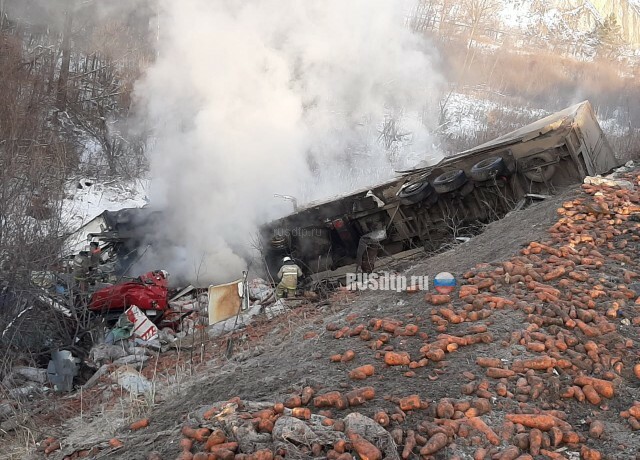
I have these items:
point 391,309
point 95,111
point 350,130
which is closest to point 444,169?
point 391,309

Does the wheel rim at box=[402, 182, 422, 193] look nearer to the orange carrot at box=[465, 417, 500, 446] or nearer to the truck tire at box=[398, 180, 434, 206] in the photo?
the truck tire at box=[398, 180, 434, 206]

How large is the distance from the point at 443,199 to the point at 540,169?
1345 millimetres

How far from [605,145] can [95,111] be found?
1527 cm

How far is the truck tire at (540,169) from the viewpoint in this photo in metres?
6.96

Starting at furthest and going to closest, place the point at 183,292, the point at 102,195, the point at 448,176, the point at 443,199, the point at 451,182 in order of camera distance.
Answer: the point at 102,195 < the point at 183,292 < the point at 443,199 < the point at 448,176 < the point at 451,182

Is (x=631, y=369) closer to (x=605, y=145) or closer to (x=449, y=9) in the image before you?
(x=605, y=145)

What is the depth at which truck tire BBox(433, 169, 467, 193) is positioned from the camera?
282 inches

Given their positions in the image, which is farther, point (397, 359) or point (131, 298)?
point (131, 298)

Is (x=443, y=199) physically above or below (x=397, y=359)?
above

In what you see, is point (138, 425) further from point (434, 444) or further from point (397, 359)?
point (434, 444)

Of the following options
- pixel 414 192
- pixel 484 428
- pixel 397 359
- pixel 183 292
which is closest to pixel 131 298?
pixel 183 292

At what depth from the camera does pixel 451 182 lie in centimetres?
716

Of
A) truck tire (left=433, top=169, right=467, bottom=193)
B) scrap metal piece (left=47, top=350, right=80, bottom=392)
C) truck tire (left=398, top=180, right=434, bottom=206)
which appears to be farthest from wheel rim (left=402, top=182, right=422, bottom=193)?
scrap metal piece (left=47, top=350, right=80, bottom=392)

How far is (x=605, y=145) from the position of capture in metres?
8.29
